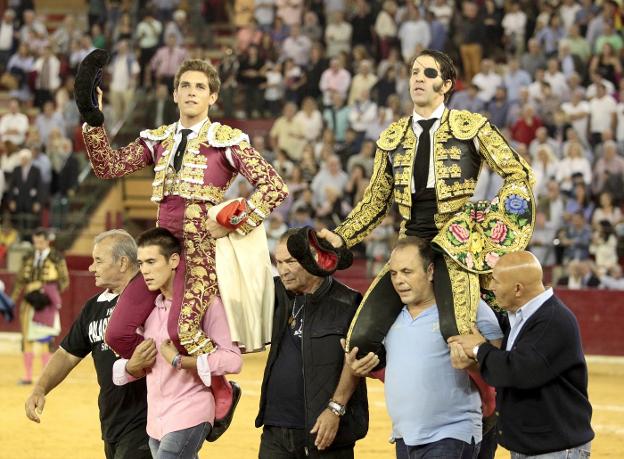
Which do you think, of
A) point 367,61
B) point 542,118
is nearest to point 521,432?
point 542,118

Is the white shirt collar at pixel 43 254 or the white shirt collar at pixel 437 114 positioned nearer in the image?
the white shirt collar at pixel 437 114

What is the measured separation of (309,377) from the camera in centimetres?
603

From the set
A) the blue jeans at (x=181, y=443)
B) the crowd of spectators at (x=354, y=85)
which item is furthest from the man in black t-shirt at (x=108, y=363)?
the crowd of spectators at (x=354, y=85)

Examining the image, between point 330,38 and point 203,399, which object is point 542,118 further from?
point 203,399

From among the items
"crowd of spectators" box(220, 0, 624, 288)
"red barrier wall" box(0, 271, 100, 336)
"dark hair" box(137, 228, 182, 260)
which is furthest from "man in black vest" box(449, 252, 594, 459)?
"red barrier wall" box(0, 271, 100, 336)

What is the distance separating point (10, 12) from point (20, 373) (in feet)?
31.8

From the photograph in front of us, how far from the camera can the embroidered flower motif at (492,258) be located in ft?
19.2

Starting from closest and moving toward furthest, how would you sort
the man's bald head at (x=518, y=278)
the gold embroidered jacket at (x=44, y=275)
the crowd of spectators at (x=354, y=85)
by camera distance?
the man's bald head at (x=518, y=278), the gold embroidered jacket at (x=44, y=275), the crowd of spectators at (x=354, y=85)

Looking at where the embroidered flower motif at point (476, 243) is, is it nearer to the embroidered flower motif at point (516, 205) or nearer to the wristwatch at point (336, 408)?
the embroidered flower motif at point (516, 205)

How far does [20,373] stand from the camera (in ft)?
46.4

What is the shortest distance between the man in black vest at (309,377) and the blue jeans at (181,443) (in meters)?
0.33

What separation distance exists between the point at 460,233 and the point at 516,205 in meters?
0.28

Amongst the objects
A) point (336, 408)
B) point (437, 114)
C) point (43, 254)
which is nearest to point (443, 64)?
point (437, 114)

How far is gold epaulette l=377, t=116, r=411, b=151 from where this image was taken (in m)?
6.20
